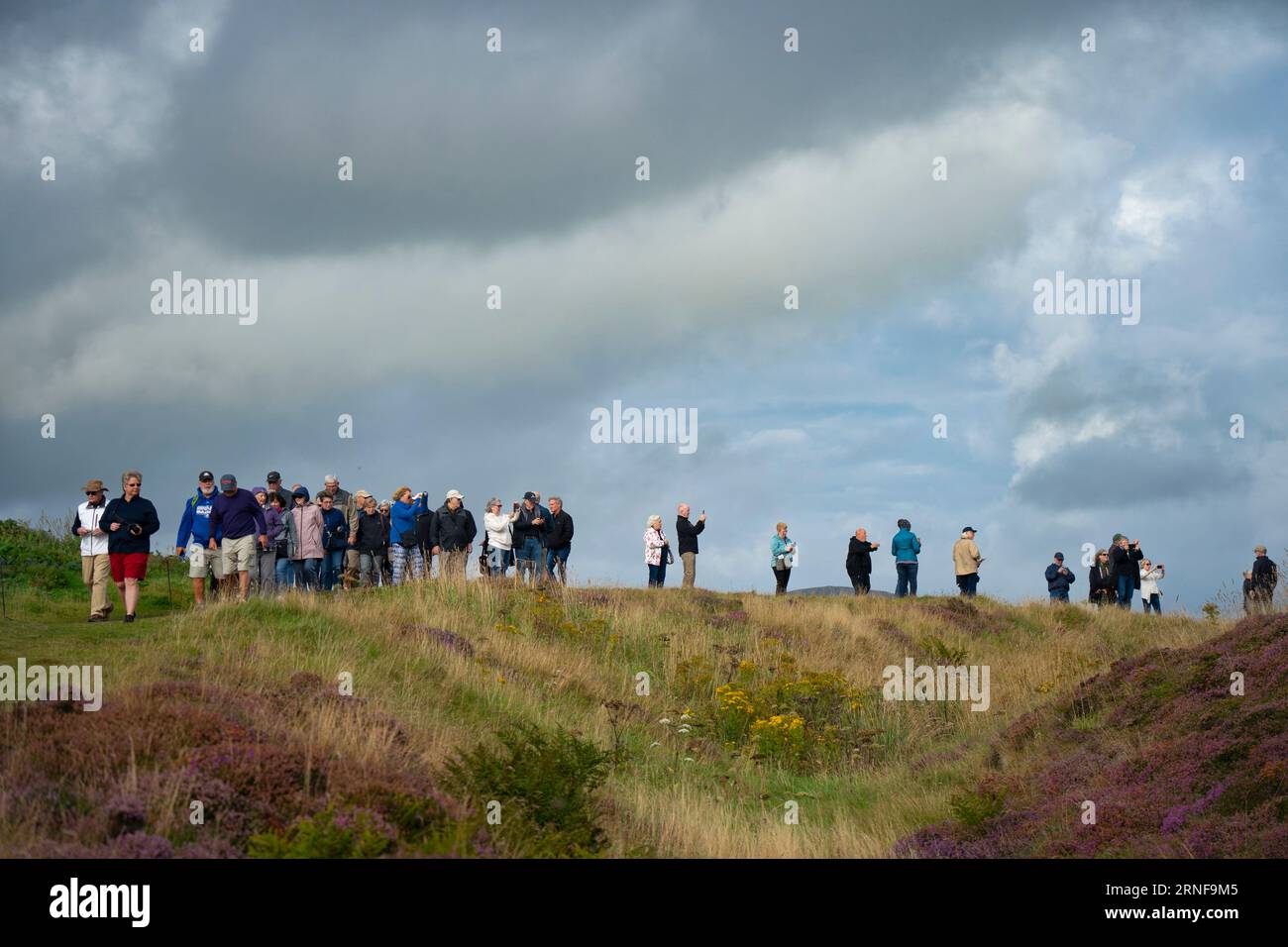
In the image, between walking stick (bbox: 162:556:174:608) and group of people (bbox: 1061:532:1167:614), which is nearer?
walking stick (bbox: 162:556:174:608)

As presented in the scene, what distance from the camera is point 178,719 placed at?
959 centimetres

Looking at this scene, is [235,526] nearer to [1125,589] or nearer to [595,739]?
[595,739]

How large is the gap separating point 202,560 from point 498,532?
6.72 metres

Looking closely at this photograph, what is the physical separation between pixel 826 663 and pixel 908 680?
1636mm

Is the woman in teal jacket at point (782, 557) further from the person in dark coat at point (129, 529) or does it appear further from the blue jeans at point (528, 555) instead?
the person in dark coat at point (129, 529)

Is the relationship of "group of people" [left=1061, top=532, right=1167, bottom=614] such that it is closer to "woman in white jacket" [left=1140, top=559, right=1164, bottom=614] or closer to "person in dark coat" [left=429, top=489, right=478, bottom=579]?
"woman in white jacket" [left=1140, top=559, right=1164, bottom=614]

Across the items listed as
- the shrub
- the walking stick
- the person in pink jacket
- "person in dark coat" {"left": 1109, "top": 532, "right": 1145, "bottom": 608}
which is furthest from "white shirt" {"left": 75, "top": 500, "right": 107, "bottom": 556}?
"person in dark coat" {"left": 1109, "top": 532, "right": 1145, "bottom": 608}

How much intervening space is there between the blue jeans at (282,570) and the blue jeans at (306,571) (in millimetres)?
122

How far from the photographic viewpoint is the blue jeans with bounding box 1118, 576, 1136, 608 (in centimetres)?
3102

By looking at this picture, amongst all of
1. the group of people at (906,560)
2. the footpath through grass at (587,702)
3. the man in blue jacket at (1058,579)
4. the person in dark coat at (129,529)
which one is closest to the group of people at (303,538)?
the person in dark coat at (129,529)

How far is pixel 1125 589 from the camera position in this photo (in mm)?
31031

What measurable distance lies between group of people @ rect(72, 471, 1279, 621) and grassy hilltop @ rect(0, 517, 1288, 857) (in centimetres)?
158

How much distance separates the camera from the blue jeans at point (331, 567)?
22250 mm
